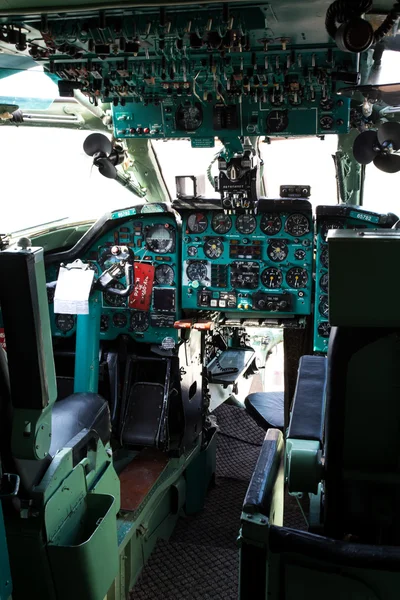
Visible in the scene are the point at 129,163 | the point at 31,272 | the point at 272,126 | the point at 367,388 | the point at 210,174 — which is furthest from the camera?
the point at 129,163

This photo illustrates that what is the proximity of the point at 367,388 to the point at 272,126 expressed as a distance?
8.20 ft

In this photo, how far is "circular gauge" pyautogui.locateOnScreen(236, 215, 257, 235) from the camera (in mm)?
4844

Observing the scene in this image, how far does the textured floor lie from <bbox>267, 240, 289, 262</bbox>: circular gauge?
1783mm

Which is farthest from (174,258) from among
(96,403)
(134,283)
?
(96,403)

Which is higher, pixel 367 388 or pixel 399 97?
pixel 399 97

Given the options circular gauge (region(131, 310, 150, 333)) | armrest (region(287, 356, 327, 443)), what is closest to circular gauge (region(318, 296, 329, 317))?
circular gauge (region(131, 310, 150, 333))

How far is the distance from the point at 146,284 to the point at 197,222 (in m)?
0.59

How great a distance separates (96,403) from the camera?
3.58 meters

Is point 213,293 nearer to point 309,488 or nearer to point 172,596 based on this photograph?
point 172,596

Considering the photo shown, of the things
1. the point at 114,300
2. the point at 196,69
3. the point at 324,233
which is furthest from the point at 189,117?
the point at 114,300

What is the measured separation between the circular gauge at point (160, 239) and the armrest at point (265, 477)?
2578 millimetres

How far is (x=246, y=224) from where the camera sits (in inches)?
191

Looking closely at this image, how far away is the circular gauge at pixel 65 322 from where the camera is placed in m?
5.02

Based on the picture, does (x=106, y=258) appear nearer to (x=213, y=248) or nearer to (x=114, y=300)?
(x=114, y=300)
